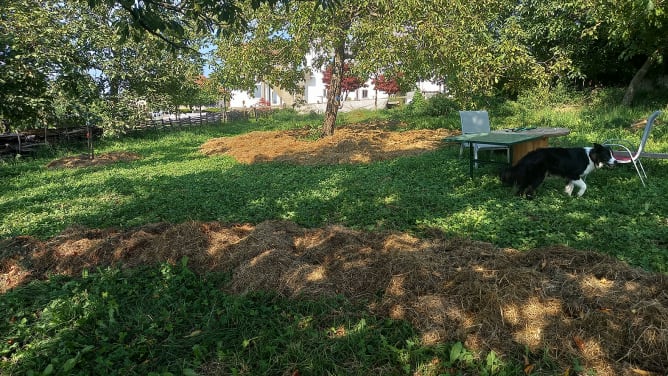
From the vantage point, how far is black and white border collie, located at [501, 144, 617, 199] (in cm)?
566

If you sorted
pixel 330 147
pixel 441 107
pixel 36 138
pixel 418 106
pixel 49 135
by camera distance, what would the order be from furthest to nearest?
1. pixel 418 106
2. pixel 441 107
3. pixel 49 135
4. pixel 36 138
5. pixel 330 147

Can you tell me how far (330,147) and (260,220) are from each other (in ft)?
21.5

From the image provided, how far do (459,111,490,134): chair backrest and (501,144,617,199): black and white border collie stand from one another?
3785mm

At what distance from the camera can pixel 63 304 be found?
3230 mm

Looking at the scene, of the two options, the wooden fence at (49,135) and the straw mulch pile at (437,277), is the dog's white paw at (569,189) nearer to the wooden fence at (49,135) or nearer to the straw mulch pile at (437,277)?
the straw mulch pile at (437,277)

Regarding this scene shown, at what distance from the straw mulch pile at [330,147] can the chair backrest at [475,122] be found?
125 cm

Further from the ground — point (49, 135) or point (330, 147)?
point (49, 135)

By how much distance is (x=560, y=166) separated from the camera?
18.7 ft

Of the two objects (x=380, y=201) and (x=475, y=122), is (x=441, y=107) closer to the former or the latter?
(x=475, y=122)

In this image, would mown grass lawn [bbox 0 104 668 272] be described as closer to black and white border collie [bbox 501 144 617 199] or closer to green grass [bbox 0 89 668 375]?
green grass [bbox 0 89 668 375]

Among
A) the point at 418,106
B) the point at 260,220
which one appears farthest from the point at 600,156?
the point at 418,106

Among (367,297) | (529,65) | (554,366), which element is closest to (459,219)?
(367,297)

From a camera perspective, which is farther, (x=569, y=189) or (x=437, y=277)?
(x=569, y=189)

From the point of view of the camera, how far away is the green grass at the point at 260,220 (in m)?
2.59
